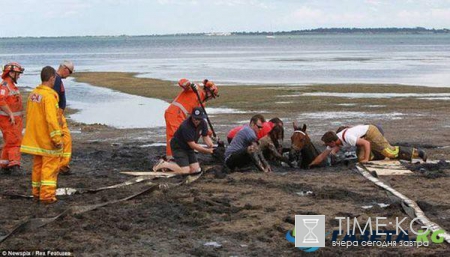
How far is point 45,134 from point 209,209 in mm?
2312

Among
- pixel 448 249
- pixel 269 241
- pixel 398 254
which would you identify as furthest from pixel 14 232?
pixel 448 249

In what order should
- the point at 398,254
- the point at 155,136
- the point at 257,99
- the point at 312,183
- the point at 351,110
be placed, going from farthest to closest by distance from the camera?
the point at 257,99, the point at 351,110, the point at 155,136, the point at 312,183, the point at 398,254

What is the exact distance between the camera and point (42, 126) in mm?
9539

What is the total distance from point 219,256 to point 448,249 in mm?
2199

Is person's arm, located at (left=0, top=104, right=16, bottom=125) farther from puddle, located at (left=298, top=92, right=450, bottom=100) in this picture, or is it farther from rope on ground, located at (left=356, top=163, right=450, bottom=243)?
puddle, located at (left=298, top=92, right=450, bottom=100)

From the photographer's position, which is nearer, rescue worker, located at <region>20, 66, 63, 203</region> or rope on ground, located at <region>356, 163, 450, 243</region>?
rope on ground, located at <region>356, 163, 450, 243</region>

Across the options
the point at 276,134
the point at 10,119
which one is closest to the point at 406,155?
the point at 276,134

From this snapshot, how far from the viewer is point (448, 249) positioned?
283 inches

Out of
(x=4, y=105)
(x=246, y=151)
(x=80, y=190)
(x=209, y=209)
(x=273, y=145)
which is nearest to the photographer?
(x=209, y=209)

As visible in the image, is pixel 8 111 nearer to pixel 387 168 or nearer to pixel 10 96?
pixel 10 96

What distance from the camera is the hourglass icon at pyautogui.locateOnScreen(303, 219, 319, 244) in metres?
7.47

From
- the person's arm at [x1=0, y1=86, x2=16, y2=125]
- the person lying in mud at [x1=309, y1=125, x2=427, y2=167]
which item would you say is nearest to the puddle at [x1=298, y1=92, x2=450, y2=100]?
the person lying in mud at [x1=309, y1=125, x2=427, y2=167]

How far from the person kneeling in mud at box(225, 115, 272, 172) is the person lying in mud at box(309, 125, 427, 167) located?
95 centimetres

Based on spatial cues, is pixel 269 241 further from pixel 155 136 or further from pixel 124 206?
pixel 155 136
